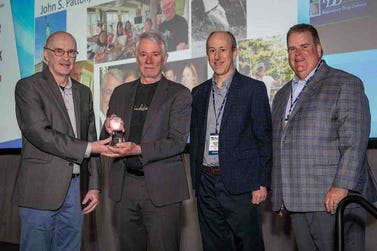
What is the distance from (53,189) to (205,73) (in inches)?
60.9

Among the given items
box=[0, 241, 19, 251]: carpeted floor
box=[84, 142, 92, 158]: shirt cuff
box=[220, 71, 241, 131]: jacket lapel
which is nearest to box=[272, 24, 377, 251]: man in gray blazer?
box=[220, 71, 241, 131]: jacket lapel

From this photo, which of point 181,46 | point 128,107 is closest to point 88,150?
point 128,107

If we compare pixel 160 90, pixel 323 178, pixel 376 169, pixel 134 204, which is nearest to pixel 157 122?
pixel 160 90

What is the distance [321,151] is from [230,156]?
0.45m

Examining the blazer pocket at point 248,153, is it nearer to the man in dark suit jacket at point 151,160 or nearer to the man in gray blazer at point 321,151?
the man in gray blazer at point 321,151

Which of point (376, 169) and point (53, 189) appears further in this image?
point (376, 169)

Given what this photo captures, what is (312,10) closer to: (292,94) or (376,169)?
(292,94)

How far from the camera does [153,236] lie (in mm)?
2229

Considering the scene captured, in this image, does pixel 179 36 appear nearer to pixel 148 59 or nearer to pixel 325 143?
pixel 148 59

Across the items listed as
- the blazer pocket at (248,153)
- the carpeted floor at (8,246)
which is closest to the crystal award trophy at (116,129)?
the blazer pocket at (248,153)

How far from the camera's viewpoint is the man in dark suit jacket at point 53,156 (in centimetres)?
217

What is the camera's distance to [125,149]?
214 cm

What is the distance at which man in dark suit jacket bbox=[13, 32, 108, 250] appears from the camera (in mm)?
2168

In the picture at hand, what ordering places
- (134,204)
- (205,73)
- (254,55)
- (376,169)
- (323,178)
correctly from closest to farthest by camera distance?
(323,178), (134,204), (376,169), (254,55), (205,73)
